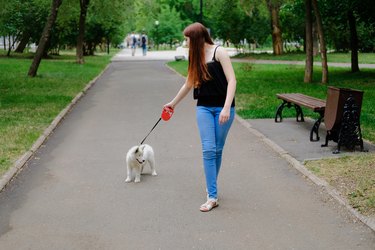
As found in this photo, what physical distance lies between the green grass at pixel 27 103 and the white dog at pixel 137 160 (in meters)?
1.74

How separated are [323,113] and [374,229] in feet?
14.4

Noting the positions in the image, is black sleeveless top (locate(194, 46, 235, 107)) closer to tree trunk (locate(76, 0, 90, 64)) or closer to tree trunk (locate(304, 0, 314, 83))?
tree trunk (locate(304, 0, 314, 83))

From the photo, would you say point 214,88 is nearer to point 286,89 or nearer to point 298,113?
point 298,113

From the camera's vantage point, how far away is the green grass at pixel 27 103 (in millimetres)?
9039

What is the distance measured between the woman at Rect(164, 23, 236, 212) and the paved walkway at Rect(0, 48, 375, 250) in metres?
0.54

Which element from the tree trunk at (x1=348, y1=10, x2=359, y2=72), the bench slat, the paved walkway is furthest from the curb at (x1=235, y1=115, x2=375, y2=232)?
the tree trunk at (x1=348, y1=10, x2=359, y2=72)

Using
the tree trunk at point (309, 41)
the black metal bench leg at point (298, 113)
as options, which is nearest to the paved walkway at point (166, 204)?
the black metal bench leg at point (298, 113)

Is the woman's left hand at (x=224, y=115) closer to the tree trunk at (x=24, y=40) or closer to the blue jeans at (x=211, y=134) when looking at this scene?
the blue jeans at (x=211, y=134)

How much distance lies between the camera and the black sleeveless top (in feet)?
18.2

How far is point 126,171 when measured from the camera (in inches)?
294

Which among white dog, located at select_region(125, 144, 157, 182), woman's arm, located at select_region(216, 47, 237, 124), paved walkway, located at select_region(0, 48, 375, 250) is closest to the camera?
paved walkway, located at select_region(0, 48, 375, 250)

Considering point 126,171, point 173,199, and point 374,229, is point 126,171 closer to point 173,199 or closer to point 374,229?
point 173,199

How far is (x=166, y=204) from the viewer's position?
597 cm

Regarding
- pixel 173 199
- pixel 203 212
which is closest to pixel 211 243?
pixel 203 212
